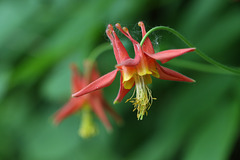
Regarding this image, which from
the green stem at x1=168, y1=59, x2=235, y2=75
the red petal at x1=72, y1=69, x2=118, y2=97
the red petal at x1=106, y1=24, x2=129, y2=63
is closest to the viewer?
the red petal at x1=72, y1=69, x2=118, y2=97

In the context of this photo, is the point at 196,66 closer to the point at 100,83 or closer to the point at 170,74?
the point at 170,74


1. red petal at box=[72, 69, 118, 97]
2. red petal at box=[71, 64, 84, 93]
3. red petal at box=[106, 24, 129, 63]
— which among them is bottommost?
red petal at box=[72, 69, 118, 97]

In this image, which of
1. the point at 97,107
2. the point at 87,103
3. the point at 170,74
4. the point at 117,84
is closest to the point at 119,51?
the point at 170,74

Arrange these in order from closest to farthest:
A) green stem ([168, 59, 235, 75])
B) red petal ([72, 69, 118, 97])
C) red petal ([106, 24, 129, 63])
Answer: red petal ([72, 69, 118, 97])
red petal ([106, 24, 129, 63])
green stem ([168, 59, 235, 75])

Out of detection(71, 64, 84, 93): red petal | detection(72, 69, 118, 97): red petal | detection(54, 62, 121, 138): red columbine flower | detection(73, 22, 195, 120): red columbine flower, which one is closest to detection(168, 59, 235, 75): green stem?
detection(54, 62, 121, 138): red columbine flower

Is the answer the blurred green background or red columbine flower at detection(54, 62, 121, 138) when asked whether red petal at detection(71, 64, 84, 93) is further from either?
the blurred green background

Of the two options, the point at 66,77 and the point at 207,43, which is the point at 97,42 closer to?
the point at 66,77

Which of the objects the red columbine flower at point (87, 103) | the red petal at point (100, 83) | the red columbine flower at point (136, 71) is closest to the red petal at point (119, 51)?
the red columbine flower at point (136, 71)

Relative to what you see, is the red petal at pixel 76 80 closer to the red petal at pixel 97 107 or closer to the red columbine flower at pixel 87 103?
the red columbine flower at pixel 87 103

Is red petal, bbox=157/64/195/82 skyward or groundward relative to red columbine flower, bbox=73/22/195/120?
groundward
